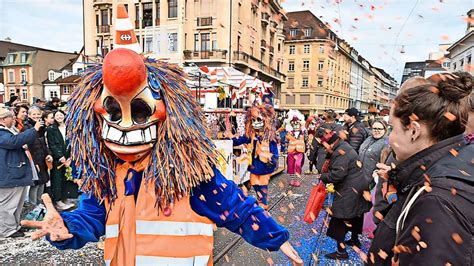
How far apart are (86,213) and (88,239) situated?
0.14m

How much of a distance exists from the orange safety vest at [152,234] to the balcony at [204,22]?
27.6 meters

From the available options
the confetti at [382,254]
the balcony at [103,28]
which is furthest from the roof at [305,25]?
the confetti at [382,254]

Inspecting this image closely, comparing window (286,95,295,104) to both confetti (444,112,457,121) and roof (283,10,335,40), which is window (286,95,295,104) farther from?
confetti (444,112,457,121)

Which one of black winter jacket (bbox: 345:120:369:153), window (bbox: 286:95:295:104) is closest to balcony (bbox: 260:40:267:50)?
window (bbox: 286:95:295:104)

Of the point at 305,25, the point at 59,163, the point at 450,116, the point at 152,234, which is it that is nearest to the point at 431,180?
the point at 450,116

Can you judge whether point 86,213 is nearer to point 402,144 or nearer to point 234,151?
point 402,144

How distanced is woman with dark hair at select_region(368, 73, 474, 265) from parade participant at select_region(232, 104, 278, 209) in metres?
4.15

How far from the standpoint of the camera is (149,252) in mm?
1677

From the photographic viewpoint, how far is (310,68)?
146ft

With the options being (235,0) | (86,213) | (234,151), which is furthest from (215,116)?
(235,0)

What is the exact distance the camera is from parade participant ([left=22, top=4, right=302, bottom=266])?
168cm

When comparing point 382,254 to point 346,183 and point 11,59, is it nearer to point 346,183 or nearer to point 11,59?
point 346,183

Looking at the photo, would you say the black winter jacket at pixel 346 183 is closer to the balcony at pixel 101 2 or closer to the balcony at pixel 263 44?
the balcony at pixel 101 2

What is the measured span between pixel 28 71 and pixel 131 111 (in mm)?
49753
